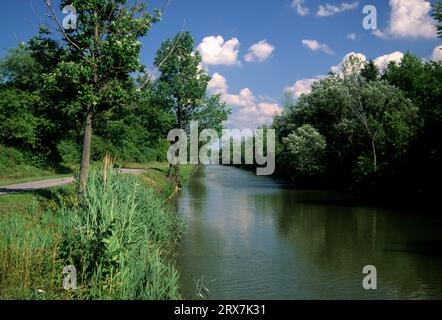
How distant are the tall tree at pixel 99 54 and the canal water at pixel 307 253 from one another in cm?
637

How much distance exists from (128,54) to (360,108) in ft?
115

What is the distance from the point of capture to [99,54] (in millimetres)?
17812

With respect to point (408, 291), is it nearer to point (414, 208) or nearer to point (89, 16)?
point (89, 16)

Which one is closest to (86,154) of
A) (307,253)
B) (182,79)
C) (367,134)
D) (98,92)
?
(98,92)

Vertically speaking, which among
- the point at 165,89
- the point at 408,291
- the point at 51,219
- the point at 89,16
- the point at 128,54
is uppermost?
the point at 165,89

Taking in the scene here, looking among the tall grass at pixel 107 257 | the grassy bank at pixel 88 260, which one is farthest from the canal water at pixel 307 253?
the grassy bank at pixel 88 260

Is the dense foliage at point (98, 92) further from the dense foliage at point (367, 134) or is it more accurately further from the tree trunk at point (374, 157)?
Answer: the tree trunk at point (374, 157)

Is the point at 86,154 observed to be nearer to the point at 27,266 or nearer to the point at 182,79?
the point at 27,266

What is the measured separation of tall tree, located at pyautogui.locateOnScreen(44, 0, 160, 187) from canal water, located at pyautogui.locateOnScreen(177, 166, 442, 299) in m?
6.37

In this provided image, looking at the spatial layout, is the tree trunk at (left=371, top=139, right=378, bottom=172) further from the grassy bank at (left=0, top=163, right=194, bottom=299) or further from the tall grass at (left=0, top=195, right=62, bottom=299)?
the tall grass at (left=0, top=195, right=62, bottom=299)

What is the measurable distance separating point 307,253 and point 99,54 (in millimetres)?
11223

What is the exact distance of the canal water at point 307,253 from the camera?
13219 mm
